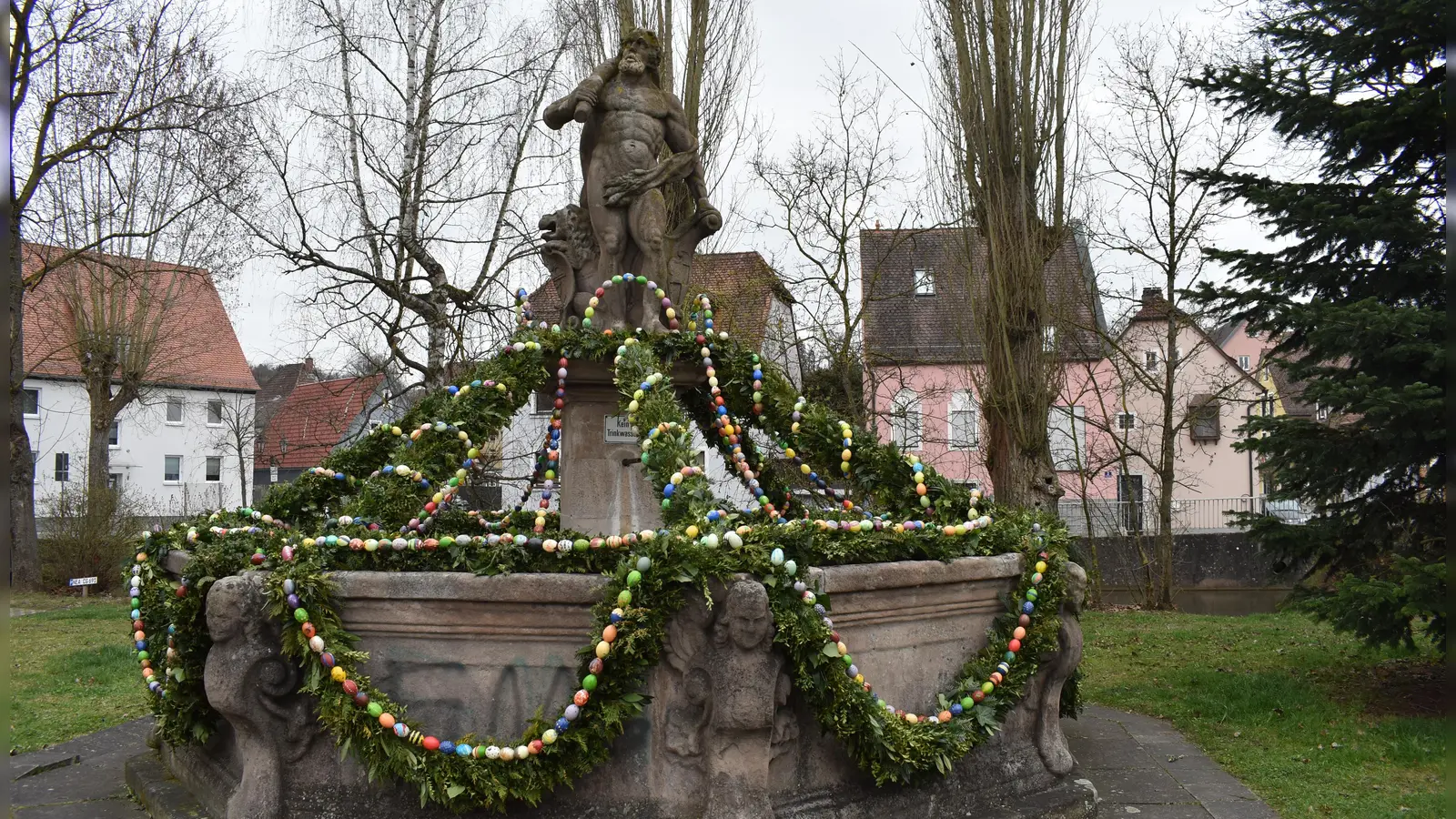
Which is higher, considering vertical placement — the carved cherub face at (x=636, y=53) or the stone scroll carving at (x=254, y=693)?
the carved cherub face at (x=636, y=53)

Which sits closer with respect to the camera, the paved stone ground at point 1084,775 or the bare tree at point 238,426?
the paved stone ground at point 1084,775

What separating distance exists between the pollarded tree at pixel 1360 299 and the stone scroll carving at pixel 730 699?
4299 mm

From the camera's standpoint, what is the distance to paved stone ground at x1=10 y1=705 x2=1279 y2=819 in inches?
200

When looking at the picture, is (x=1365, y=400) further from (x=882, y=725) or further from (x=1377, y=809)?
(x=882, y=725)

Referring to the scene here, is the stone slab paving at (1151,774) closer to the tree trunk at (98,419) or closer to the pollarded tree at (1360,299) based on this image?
the pollarded tree at (1360,299)

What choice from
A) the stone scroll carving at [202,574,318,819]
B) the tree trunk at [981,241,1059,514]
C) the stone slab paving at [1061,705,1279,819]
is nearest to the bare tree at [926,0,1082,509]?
the tree trunk at [981,241,1059,514]

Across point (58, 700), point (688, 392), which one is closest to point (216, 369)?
point (58, 700)

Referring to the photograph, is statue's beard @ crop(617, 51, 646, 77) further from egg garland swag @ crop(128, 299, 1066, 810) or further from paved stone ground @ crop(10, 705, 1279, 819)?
paved stone ground @ crop(10, 705, 1279, 819)

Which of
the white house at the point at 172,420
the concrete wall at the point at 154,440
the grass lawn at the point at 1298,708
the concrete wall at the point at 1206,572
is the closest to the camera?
the grass lawn at the point at 1298,708

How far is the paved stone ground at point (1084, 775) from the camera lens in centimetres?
507

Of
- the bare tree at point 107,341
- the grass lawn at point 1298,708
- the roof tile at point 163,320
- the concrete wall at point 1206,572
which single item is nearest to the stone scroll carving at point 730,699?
the grass lawn at point 1298,708

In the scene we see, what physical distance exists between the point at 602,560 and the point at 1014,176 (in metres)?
9.81

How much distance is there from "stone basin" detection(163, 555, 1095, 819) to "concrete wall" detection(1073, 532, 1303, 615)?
1767 cm

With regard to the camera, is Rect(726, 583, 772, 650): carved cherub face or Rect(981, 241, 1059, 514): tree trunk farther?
Rect(981, 241, 1059, 514): tree trunk
